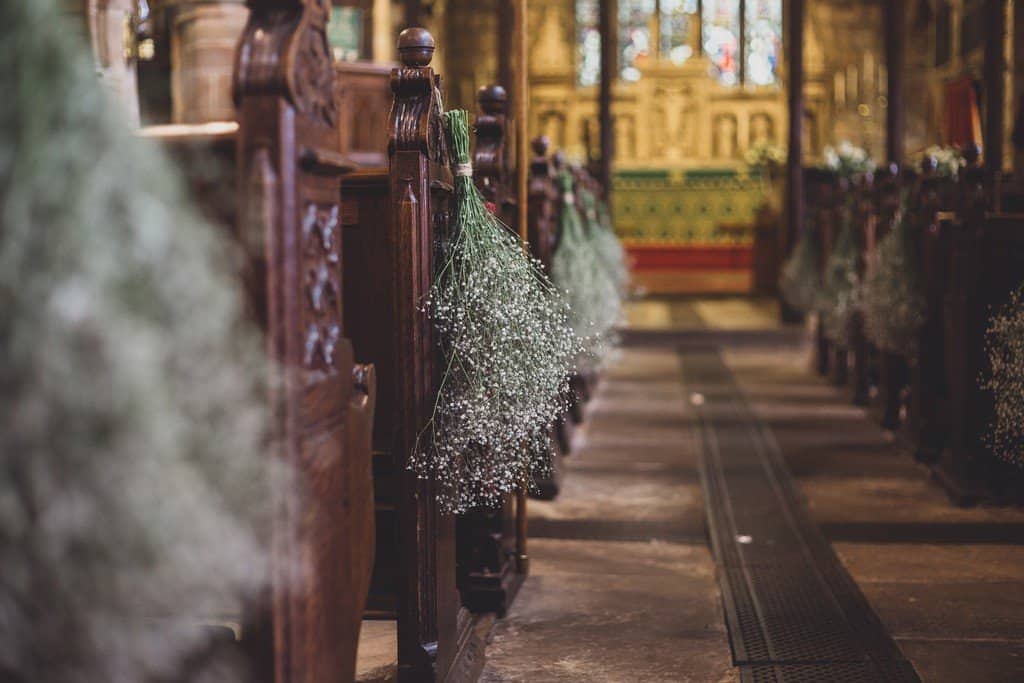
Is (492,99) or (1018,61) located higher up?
(1018,61)

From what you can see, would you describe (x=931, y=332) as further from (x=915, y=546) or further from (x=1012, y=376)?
(x=1012, y=376)

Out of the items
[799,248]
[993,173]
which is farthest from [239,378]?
[799,248]

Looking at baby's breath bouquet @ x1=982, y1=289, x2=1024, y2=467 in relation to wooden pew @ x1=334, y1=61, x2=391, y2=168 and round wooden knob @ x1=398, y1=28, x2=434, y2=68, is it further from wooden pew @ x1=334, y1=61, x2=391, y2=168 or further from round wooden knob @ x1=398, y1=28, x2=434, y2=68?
wooden pew @ x1=334, y1=61, x2=391, y2=168

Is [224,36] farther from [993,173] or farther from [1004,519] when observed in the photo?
[1004,519]

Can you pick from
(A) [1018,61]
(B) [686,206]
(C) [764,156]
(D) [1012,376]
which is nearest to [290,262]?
(D) [1012,376]

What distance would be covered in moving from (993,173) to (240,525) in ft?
14.4

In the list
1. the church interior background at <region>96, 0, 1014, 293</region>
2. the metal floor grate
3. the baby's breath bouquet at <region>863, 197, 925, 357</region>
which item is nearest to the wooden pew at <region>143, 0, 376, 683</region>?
the metal floor grate

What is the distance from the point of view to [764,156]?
13.4m

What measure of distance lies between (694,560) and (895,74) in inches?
309

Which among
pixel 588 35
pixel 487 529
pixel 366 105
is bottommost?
pixel 487 529

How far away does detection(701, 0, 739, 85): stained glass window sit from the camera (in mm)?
15758

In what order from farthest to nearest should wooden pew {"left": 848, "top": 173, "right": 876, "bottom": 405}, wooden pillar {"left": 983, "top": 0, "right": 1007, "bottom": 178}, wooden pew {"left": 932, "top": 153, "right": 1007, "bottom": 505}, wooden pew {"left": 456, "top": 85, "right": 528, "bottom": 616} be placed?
1. wooden pew {"left": 848, "top": 173, "right": 876, "bottom": 405}
2. wooden pillar {"left": 983, "top": 0, "right": 1007, "bottom": 178}
3. wooden pew {"left": 932, "top": 153, "right": 1007, "bottom": 505}
4. wooden pew {"left": 456, "top": 85, "right": 528, "bottom": 616}

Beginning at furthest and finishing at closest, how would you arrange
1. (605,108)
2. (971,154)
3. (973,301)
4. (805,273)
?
(605,108) < (805,273) < (971,154) < (973,301)

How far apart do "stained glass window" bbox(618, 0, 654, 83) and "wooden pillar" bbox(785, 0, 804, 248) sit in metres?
4.82
